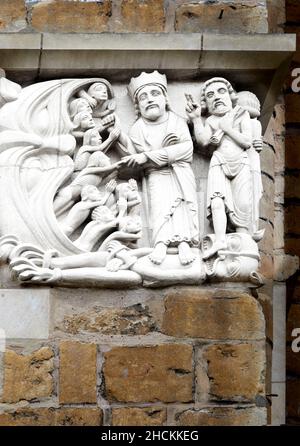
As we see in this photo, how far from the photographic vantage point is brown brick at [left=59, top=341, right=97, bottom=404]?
8.11 metres

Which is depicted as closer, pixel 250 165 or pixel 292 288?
pixel 250 165

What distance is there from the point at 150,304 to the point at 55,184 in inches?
20.9

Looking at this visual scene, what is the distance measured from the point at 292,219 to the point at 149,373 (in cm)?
156

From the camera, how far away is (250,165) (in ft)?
27.7

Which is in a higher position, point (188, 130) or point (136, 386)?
point (188, 130)

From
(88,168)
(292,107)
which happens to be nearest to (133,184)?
(88,168)

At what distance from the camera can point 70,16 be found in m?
8.66

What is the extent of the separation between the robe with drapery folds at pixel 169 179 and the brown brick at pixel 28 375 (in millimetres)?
551

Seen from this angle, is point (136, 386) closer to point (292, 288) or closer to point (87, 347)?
point (87, 347)

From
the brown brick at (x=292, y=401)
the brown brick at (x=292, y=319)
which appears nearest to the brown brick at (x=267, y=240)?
the brown brick at (x=292, y=319)

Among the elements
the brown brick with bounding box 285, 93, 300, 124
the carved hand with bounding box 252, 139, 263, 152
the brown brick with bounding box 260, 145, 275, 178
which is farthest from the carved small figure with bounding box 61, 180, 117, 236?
the brown brick with bounding box 285, 93, 300, 124

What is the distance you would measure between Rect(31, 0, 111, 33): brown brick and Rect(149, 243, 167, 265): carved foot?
0.86 metres

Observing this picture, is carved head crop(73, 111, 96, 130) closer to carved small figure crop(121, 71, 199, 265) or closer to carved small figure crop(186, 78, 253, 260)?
carved small figure crop(121, 71, 199, 265)
